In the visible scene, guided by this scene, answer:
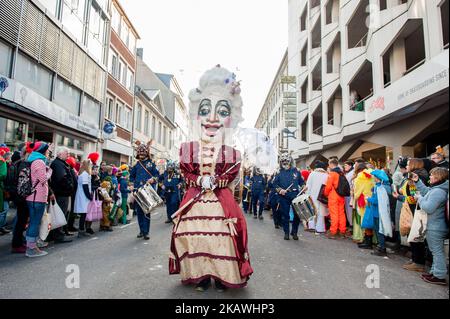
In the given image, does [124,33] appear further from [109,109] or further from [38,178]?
[38,178]

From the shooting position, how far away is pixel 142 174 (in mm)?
6617

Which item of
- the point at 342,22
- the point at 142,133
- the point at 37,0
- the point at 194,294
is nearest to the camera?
the point at 194,294

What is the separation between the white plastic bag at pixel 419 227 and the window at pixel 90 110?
1527cm

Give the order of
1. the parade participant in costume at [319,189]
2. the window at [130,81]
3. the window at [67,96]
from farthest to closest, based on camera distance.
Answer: the window at [130,81]
the window at [67,96]
the parade participant in costume at [319,189]

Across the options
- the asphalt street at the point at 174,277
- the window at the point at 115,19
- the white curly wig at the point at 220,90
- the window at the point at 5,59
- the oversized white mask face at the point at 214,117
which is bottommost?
the asphalt street at the point at 174,277

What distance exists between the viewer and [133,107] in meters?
22.7

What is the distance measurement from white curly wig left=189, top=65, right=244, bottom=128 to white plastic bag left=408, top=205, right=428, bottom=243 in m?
3.05

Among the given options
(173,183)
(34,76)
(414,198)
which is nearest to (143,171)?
(173,183)

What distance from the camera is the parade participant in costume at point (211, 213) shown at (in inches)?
123

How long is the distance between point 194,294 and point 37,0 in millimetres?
12621

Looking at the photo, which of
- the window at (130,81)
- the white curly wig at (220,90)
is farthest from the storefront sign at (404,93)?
the window at (130,81)

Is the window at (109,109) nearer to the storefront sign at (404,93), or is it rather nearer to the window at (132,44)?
the window at (132,44)
